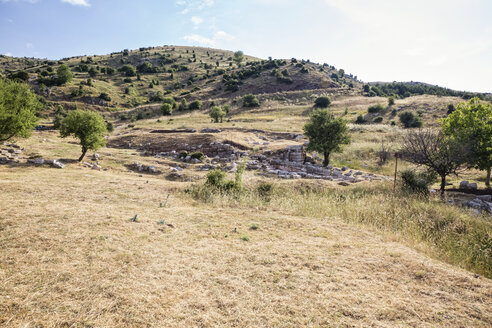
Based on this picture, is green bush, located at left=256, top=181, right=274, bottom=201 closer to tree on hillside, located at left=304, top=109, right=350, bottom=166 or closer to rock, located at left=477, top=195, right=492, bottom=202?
tree on hillside, located at left=304, top=109, right=350, bottom=166

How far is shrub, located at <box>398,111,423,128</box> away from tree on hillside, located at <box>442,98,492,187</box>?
30232 mm

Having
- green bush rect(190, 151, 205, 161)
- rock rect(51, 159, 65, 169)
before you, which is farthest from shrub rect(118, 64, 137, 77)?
rock rect(51, 159, 65, 169)

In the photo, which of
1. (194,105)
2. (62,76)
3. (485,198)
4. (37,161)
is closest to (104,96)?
(62,76)

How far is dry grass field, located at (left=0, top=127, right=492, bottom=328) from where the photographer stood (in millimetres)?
3982

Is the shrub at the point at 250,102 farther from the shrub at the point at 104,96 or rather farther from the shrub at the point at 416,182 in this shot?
the shrub at the point at 416,182

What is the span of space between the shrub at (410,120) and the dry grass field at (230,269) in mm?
42101

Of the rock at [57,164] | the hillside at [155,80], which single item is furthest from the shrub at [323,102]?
the rock at [57,164]

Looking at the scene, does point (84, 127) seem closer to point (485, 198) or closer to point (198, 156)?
point (198, 156)

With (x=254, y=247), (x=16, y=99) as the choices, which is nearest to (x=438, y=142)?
(x=254, y=247)

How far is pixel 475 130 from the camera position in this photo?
1559 cm

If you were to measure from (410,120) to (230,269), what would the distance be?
52.9 metres

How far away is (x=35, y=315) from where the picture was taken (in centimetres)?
369

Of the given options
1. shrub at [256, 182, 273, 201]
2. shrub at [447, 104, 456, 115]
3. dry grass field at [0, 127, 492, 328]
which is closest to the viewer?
dry grass field at [0, 127, 492, 328]

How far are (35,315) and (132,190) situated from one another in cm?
997
